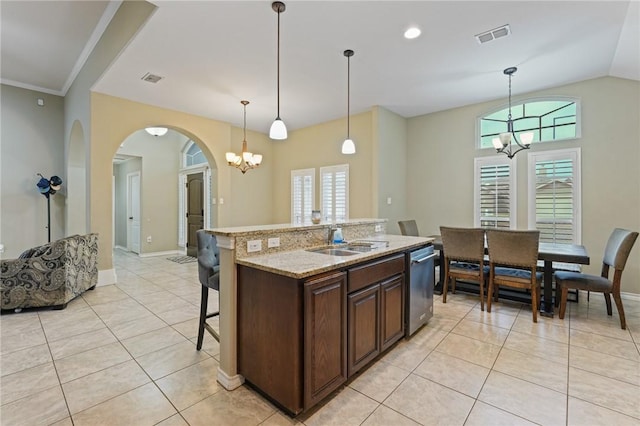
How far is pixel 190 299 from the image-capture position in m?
4.08

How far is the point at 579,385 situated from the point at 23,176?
28.3 feet

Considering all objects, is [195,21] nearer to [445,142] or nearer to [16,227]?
[445,142]

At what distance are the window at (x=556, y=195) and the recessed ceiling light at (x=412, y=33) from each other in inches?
120

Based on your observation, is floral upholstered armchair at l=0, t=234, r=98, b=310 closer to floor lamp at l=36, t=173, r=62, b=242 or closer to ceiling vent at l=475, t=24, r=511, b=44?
floor lamp at l=36, t=173, r=62, b=242

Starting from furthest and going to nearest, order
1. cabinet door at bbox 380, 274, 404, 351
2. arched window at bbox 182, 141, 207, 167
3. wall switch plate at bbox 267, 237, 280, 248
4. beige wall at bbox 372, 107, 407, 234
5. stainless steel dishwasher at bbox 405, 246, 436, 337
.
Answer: arched window at bbox 182, 141, 207, 167, beige wall at bbox 372, 107, 407, 234, stainless steel dishwasher at bbox 405, 246, 436, 337, cabinet door at bbox 380, 274, 404, 351, wall switch plate at bbox 267, 237, 280, 248

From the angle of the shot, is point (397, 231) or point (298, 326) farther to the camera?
point (397, 231)

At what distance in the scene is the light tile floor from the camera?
1831 millimetres

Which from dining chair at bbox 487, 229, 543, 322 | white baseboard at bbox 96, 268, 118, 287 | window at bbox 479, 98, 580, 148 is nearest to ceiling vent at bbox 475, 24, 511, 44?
dining chair at bbox 487, 229, 543, 322

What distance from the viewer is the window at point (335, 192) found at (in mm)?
5992

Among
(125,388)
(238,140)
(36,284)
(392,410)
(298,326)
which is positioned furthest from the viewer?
(238,140)

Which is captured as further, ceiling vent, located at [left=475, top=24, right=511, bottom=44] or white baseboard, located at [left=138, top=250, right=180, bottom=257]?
white baseboard, located at [left=138, top=250, right=180, bottom=257]

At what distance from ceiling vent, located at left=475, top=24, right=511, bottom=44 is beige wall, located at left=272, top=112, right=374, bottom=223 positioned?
237 centimetres

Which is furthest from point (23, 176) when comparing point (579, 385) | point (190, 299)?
point (579, 385)

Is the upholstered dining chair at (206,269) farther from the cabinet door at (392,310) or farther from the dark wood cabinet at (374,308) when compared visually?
the cabinet door at (392,310)
